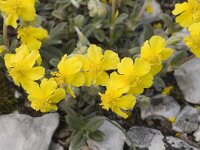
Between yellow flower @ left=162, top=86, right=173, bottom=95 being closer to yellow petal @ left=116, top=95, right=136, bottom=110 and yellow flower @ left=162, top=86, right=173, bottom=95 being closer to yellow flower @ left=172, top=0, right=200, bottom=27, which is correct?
yellow flower @ left=172, top=0, right=200, bottom=27

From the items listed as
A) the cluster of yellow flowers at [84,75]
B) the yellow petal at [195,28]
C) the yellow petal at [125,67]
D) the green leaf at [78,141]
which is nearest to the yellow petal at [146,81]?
the cluster of yellow flowers at [84,75]

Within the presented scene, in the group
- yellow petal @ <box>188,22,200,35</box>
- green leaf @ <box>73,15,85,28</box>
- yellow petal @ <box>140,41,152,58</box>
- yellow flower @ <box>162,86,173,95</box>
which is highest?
yellow petal @ <box>188,22,200,35</box>

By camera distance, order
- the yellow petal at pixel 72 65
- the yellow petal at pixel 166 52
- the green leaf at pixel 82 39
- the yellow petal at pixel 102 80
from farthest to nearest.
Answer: the green leaf at pixel 82 39, the yellow petal at pixel 166 52, the yellow petal at pixel 102 80, the yellow petal at pixel 72 65

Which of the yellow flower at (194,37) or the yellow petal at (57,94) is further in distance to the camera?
the yellow flower at (194,37)

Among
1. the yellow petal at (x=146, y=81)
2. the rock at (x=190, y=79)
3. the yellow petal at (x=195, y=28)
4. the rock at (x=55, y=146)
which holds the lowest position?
the rock at (x=55, y=146)

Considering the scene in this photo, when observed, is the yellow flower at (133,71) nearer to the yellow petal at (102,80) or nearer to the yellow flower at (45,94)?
the yellow petal at (102,80)

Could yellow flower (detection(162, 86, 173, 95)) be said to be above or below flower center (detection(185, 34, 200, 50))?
below

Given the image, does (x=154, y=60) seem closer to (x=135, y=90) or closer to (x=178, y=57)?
(x=135, y=90)

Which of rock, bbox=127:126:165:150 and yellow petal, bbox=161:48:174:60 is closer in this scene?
yellow petal, bbox=161:48:174:60

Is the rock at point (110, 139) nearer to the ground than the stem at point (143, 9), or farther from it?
nearer to the ground

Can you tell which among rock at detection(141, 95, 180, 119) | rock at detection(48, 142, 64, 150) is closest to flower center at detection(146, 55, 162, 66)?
rock at detection(141, 95, 180, 119)
